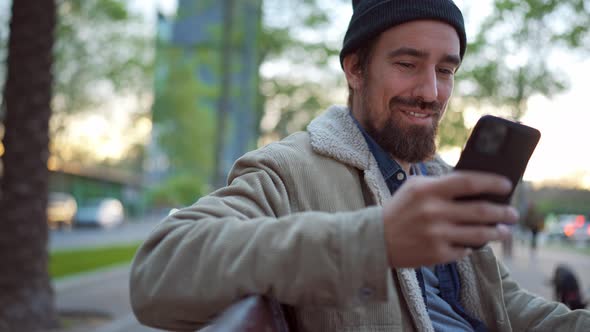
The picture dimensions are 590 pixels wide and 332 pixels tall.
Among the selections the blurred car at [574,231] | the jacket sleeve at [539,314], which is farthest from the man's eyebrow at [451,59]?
the blurred car at [574,231]

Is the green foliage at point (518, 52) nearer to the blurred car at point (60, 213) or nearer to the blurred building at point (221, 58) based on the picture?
the blurred building at point (221, 58)

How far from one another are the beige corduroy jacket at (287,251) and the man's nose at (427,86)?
325mm

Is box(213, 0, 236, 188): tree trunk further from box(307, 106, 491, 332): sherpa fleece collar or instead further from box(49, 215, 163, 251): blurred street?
box(307, 106, 491, 332): sherpa fleece collar

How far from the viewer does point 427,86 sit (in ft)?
6.52

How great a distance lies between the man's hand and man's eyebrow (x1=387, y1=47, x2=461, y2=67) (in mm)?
944

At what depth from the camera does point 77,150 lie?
47719 millimetres

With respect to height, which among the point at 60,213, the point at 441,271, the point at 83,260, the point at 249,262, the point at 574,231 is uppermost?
the point at 249,262

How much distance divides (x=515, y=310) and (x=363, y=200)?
2.77 ft

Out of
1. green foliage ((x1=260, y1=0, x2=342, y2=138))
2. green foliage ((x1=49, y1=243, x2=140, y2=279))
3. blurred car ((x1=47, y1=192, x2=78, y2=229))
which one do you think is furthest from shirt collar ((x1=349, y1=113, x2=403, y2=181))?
blurred car ((x1=47, y1=192, x2=78, y2=229))

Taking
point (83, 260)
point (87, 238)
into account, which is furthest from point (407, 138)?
point (87, 238)

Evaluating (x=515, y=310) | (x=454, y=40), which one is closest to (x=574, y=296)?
(x=515, y=310)

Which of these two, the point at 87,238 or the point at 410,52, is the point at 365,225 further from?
the point at 87,238

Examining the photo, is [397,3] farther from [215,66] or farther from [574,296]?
[215,66]

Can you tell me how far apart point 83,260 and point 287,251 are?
16.1 m
